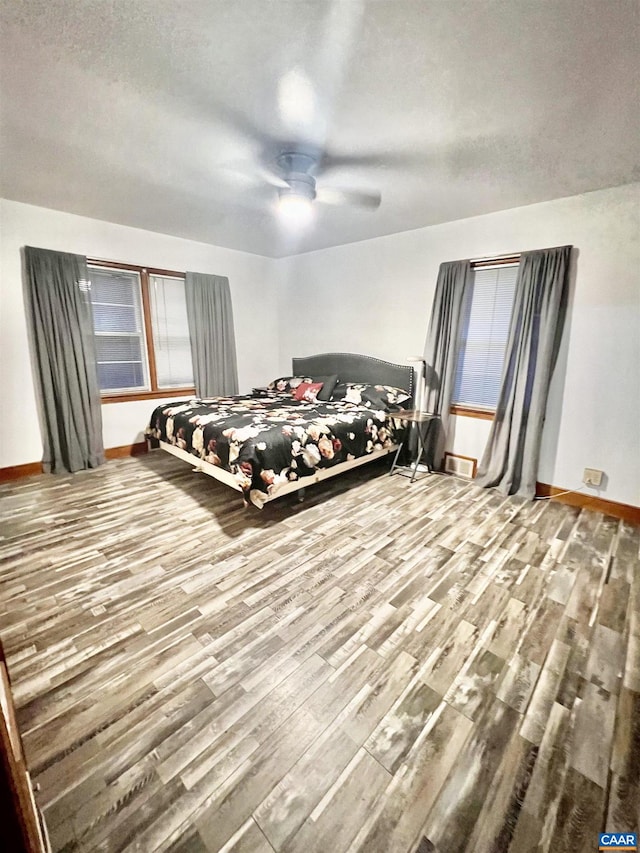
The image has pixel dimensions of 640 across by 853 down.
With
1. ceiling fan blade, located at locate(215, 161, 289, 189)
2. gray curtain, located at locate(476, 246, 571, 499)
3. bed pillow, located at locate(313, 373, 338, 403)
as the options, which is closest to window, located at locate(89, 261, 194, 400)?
bed pillow, located at locate(313, 373, 338, 403)

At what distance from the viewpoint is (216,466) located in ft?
9.30

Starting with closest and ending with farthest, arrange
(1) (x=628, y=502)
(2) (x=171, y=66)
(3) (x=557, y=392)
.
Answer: (2) (x=171, y=66) < (1) (x=628, y=502) < (3) (x=557, y=392)

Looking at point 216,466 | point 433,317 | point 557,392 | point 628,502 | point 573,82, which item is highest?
point 573,82

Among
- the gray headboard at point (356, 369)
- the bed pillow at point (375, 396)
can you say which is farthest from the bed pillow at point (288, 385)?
the bed pillow at point (375, 396)

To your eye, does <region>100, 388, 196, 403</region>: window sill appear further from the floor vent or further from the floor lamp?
the floor vent

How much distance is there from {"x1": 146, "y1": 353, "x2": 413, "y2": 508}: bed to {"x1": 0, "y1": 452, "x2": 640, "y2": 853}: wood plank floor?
442 mm

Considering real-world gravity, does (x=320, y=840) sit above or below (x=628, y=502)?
below

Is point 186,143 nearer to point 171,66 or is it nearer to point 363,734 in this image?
point 171,66

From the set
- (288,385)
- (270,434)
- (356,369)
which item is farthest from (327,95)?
(288,385)

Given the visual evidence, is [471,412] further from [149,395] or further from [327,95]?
[149,395]

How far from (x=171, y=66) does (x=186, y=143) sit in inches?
23.8

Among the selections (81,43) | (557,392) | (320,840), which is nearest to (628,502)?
(557,392)

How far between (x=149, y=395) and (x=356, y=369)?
100 inches

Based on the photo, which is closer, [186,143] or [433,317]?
[186,143]
